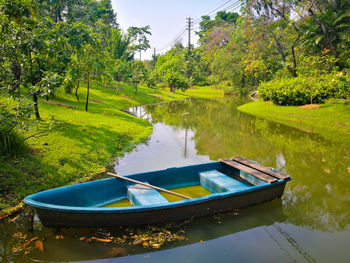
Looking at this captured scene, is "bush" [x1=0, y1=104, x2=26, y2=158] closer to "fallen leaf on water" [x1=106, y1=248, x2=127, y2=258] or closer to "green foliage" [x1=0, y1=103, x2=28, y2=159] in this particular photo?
"green foliage" [x1=0, y1=103, x2=28, y2=159]

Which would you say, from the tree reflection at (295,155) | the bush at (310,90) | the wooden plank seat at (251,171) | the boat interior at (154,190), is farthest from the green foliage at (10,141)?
the bush at (310,90)

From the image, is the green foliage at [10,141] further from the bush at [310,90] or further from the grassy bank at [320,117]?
the bush at [310,90]

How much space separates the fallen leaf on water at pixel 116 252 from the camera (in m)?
5.84

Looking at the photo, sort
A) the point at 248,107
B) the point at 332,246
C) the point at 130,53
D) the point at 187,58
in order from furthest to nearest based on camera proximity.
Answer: the point at 187,58
the point at 130,53
the point at 248,107
the point at 332,246

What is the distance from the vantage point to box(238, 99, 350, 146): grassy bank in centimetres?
1891

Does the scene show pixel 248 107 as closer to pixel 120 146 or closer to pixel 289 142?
pixel 289 142

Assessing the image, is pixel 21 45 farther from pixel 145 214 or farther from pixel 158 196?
pixel 145 214

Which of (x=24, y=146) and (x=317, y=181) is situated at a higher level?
(x=24, y=146)

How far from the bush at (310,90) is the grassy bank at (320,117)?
0.84 m

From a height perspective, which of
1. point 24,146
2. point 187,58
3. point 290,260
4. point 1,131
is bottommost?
point 290,260

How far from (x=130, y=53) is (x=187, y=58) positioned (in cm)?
2949

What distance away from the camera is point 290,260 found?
6062 mm

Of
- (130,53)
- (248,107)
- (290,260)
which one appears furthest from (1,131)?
(130,53)

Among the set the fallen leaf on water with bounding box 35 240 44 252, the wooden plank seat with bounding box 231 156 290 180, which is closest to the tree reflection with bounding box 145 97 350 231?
the wooden plank seat with bounding box 231 156 290 180
